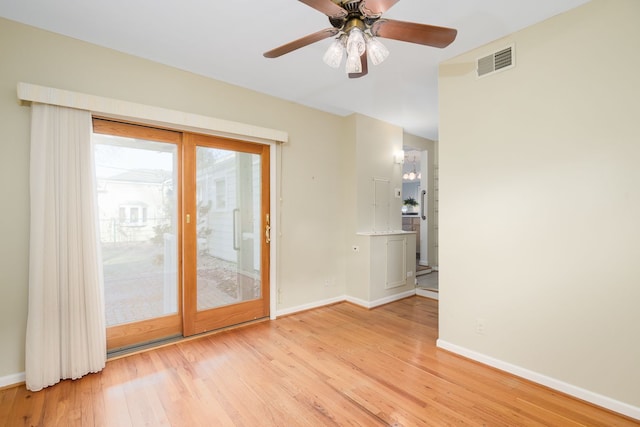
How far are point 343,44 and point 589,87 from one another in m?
1.80

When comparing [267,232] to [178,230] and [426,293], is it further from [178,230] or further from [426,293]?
[426,293]

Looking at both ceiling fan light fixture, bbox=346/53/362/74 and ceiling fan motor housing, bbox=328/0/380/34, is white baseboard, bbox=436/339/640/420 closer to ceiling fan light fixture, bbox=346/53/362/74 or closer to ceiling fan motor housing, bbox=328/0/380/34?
ceiling fan light fixture, bbox=346/53/362/74

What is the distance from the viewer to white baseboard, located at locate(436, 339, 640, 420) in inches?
74.0

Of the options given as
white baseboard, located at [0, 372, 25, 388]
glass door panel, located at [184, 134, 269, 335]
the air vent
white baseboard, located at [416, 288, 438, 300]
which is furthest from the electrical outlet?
white baseboard, located at [0, 372, 25, 388]

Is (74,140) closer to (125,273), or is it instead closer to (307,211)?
(125,273)

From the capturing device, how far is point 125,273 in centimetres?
276

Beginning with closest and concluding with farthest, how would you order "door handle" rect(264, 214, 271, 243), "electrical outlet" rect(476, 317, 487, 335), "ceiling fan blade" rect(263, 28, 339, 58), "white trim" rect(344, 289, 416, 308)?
"ceiling fan blade" rect(263, 28, 339, 58) < "electrical outlet" rect(476, 317, 487, 335) < "door handle" rect(264, 214, 271, 243) < "white trim" rect(344, 289, 416, 308)

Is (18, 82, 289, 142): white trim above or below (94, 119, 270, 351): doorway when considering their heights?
above

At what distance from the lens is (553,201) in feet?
7.14

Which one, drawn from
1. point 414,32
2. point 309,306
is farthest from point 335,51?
point 309,306

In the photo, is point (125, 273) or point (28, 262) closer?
point (28, 262)

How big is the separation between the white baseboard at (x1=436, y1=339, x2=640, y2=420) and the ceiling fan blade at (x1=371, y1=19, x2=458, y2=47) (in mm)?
2473

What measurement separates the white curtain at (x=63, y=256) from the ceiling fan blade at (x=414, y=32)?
2403mm

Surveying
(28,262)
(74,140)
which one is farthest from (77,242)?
(74,140)
